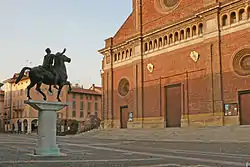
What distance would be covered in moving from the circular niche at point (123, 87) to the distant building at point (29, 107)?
34516 millimetres

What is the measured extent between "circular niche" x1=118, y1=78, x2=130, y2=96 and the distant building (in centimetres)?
3452

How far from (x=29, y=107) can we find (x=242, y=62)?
5861cm

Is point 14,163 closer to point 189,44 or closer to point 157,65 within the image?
point 189,44

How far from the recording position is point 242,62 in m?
30.7

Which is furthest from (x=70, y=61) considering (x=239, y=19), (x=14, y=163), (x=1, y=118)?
(x=1, y=118)

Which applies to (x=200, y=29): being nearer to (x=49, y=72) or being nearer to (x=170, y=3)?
(x=170, y=3)

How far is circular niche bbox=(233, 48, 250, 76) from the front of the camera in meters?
30.2

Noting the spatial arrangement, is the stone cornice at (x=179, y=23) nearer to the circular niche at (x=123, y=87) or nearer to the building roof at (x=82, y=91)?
the circular niche at (x=123, y=87)

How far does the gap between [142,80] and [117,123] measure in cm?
751

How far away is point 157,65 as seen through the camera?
1558 inches

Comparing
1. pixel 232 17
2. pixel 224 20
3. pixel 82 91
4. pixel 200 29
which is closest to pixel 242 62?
pixel 232 17

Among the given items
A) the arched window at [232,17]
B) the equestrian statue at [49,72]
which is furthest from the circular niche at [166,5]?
the equestrian statue at [49,72]

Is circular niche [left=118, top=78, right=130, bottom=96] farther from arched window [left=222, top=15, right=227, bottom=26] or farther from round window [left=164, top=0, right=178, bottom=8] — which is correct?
arched window [left=222, top=15, right=227, bottom=26]

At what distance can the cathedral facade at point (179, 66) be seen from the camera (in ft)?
101
